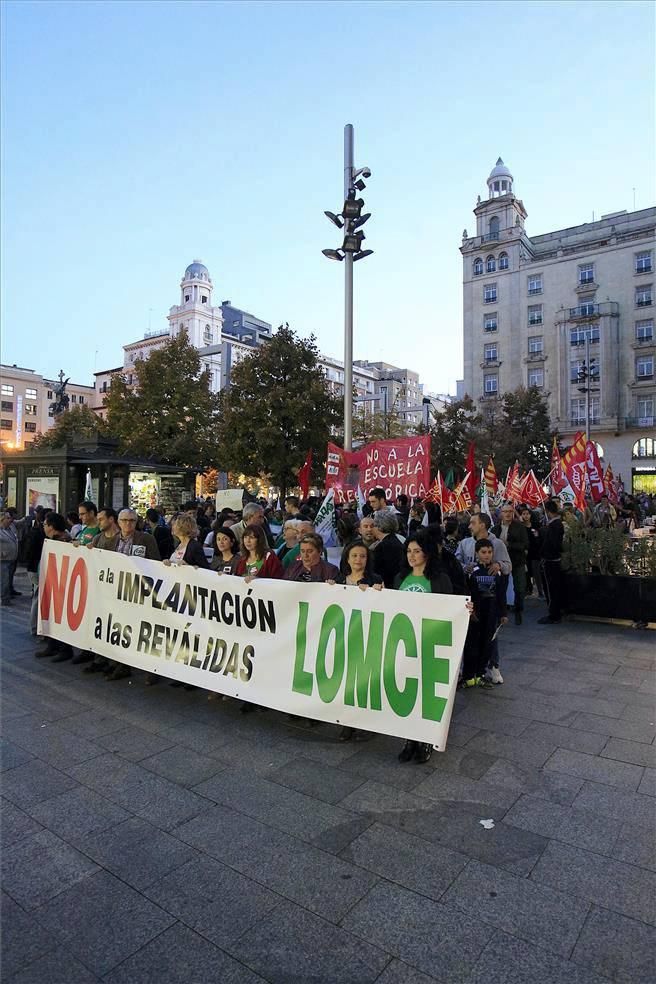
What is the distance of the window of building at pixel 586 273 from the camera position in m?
56.0

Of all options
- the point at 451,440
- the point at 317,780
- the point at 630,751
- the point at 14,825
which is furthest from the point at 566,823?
the point at 451,440

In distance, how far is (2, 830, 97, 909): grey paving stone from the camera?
290cm

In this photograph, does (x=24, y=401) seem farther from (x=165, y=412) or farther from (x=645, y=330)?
(x=645, y=330)

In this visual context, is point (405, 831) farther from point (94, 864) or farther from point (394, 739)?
point (94, 864)

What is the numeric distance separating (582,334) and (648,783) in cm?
5789

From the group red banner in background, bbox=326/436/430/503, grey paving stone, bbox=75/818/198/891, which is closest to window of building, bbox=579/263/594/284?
red banner in background, bbox=326/436/430/503

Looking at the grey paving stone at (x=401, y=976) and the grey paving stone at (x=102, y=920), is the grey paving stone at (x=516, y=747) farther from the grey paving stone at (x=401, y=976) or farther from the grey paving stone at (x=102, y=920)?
the grey paving stone at (x=102, y=920)

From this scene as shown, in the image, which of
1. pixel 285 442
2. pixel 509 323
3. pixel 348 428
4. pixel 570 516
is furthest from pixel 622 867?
pixel 509 323

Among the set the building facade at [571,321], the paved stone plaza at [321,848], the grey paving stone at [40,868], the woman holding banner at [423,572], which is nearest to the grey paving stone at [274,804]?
the paved stone plaza at [321,848]

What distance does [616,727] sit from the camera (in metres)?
4.96

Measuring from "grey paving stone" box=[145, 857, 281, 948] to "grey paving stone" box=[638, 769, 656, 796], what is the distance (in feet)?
8.35

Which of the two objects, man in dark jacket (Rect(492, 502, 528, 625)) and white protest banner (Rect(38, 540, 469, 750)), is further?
man in dark jacket (Rect(492, 502, 528, 625))

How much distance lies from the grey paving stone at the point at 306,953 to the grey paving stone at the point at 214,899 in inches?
3.2

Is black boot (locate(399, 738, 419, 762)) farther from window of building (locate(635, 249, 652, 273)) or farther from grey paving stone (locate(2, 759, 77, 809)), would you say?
window of building (locate(635, 249, 652, 273))
